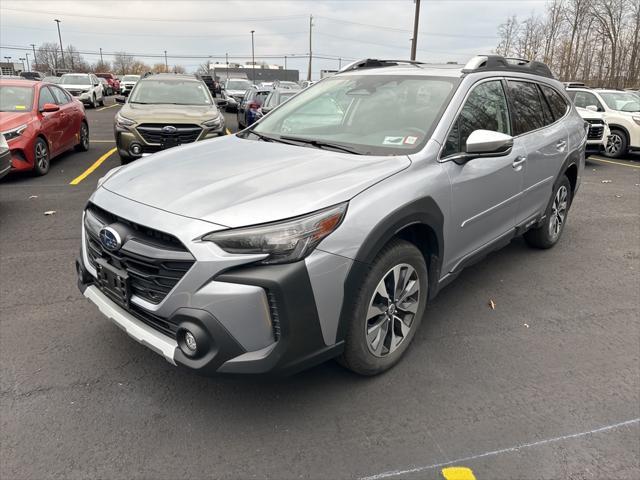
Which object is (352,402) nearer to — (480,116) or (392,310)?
(392,310)

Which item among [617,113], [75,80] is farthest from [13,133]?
[75,80]

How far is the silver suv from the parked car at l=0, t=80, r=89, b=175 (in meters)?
5.68

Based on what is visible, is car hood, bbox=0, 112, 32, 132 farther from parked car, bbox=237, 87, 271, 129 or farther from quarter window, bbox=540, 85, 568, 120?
quarter window, bbox=540, 85, 568, 120

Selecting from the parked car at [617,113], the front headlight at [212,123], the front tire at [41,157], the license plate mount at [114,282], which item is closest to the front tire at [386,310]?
the license plate mount at [114,282]

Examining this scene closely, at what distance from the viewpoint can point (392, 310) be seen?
279 cm

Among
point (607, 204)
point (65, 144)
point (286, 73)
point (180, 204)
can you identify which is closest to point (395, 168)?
point (180, 204)

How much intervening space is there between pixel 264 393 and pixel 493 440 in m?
1.25

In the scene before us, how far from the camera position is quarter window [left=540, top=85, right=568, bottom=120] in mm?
4645

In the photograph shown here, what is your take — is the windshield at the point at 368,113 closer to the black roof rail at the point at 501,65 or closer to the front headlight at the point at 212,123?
the black roof rail at the point at 501,65

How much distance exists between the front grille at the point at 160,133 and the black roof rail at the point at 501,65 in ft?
17.7

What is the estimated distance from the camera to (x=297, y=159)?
2873 millimetres

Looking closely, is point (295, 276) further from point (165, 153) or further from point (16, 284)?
point (16, 284)

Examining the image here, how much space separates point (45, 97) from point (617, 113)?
42.6ft

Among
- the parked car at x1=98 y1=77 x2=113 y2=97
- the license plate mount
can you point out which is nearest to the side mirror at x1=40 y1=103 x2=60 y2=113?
the license plate mount
